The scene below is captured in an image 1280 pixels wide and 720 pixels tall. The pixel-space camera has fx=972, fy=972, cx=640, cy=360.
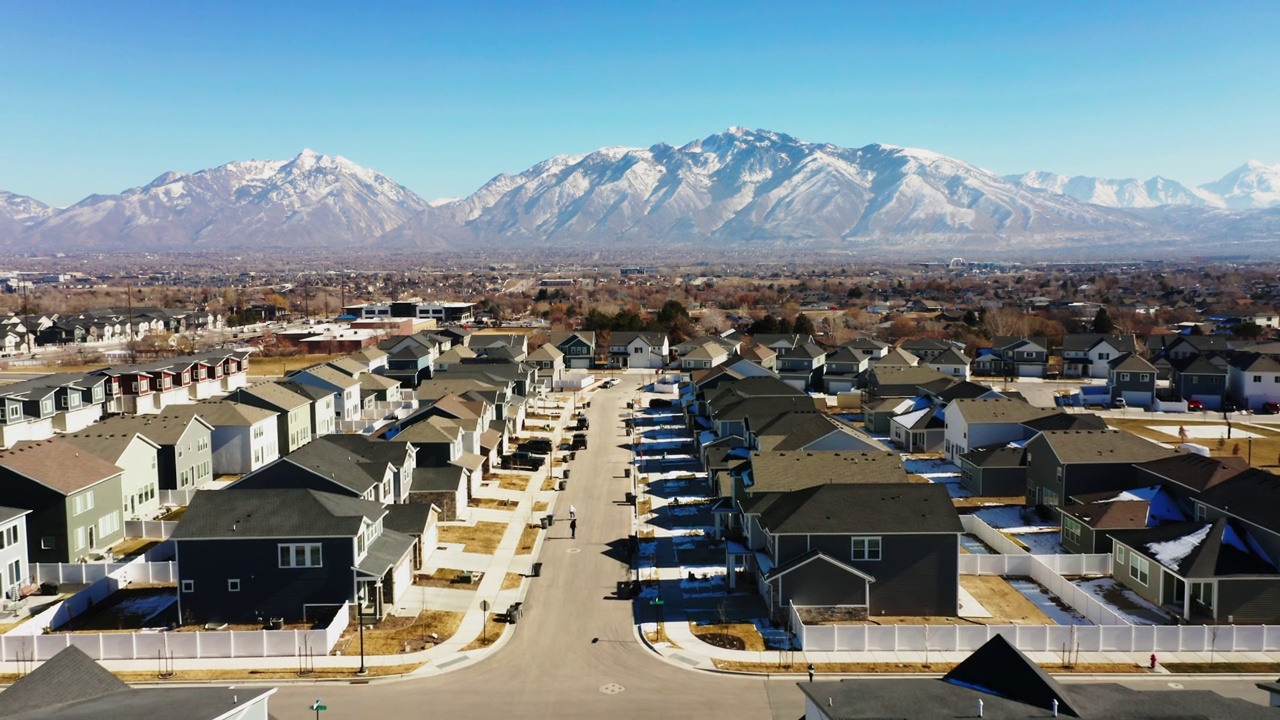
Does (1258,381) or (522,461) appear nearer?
(522,461)

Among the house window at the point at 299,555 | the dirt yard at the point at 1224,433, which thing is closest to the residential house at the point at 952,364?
the dirt yard at the point at 1224,433

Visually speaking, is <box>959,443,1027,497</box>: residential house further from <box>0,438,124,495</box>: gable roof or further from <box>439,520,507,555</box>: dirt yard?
<box>0,438,124,495</box>: gable roof

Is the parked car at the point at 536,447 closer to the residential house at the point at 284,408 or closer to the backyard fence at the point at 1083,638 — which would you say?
the residential house at the point at 284,408

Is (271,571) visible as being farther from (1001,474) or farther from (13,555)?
(1001,474)

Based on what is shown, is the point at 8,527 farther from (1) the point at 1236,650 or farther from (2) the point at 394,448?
(1) the point at 1236,650

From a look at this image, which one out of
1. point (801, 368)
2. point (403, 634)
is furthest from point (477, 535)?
point (801, 368)

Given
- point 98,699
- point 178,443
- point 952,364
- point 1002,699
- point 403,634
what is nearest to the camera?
point 1002,699
